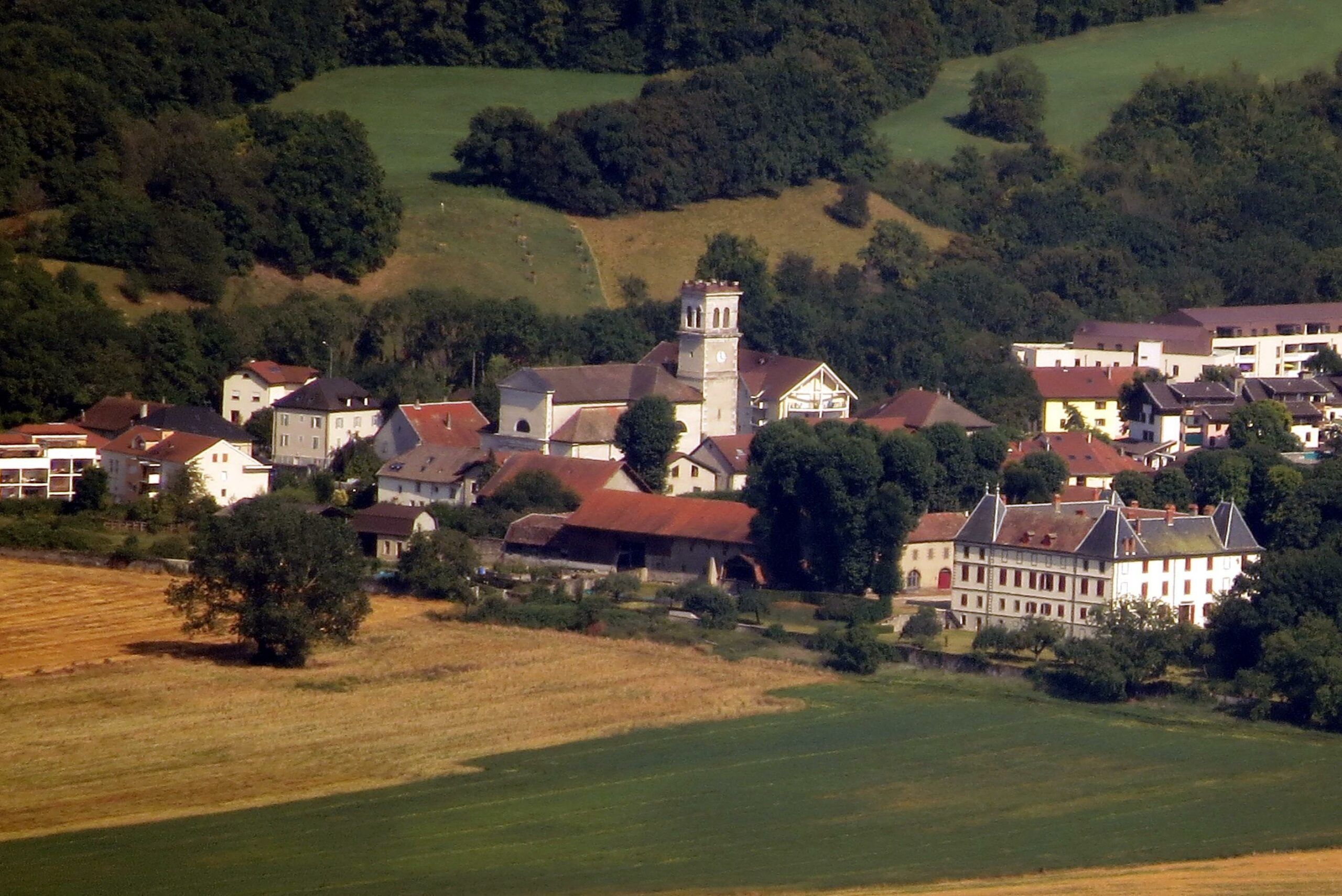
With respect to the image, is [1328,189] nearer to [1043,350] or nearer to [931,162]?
[931,162]

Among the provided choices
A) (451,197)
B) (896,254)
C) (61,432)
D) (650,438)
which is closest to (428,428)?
(650,438)

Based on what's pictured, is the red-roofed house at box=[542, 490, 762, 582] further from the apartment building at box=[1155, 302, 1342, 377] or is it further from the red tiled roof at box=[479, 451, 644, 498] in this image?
the apartment building at box=[1155, 302, 1342, 377]

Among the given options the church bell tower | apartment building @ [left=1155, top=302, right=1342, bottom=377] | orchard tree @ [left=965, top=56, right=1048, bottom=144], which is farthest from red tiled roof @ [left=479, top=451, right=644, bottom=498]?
orchard tree @ [left=965, top=56, right=1048, bottom=144]

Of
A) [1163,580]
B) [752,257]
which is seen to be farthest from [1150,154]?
[1163,580]

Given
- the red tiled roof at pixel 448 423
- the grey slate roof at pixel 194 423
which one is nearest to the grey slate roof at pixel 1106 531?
the red tiled roof at pixel 448 423

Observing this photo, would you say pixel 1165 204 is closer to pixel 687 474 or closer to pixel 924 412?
pixel 924 412

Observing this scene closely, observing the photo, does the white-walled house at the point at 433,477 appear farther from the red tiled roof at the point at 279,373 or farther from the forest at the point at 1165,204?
the forest at the point at 1165,204
